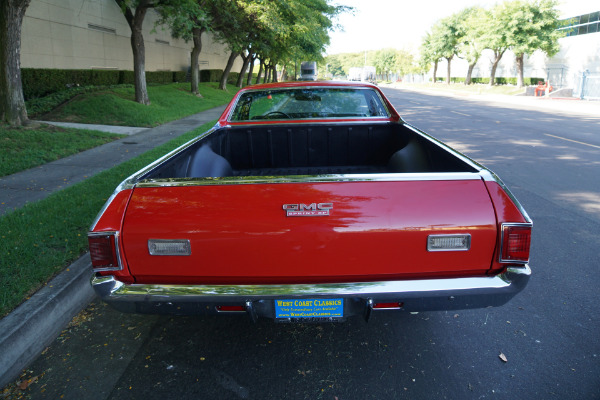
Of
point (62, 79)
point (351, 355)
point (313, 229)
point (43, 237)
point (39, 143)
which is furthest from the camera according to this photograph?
point (62, 79)

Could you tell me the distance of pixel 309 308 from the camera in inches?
92.3

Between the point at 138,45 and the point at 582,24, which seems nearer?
the point at 138,45

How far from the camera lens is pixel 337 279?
2.35m

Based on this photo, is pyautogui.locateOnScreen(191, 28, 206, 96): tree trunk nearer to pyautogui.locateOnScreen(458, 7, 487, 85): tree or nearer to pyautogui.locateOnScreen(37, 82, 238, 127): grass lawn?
pyautogui.locateOnScreen(37, 82, 238, 127): grass lawn

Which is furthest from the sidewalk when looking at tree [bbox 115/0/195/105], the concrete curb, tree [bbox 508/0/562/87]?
tree [bbox 508/0/562/87]

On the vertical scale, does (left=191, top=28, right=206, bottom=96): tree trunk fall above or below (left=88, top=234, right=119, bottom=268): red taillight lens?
Result: above

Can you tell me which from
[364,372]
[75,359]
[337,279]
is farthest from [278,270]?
[75,359]

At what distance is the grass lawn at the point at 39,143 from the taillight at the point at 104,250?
5.82 meters

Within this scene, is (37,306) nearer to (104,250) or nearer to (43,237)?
(104,250)

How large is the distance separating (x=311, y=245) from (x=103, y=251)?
115 centimetres

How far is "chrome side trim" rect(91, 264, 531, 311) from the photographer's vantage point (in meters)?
2.27

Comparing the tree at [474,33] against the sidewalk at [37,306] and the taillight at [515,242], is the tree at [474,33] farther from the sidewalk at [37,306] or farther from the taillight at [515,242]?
the taillight at [515,242]

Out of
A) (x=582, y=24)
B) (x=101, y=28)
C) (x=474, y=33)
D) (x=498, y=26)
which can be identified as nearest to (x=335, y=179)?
(x=101, y=28)

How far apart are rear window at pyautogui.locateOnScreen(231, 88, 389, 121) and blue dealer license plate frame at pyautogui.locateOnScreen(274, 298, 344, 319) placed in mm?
2759
